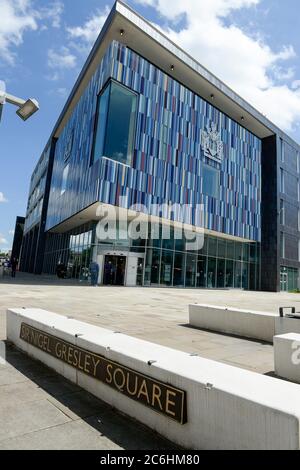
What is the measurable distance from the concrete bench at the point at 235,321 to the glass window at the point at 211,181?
2424 centimetres

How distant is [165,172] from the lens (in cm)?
2808

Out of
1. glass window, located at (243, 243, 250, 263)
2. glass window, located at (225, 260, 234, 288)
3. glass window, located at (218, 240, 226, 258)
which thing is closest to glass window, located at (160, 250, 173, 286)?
glass window, located at (218, 240, 226, 258)

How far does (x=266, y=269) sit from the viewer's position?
131 feet

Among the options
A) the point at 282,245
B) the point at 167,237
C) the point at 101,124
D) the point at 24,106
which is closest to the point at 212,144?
the point at 167,237

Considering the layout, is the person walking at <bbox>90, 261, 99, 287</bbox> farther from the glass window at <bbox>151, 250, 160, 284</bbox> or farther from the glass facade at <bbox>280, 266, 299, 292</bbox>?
the glass facade at <bbox>280, 266, 299, 292</bbox>

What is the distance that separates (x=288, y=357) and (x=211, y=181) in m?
29.7

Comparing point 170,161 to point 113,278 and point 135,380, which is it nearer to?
point 113,278

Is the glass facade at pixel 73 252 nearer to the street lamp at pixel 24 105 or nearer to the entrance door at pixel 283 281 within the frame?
the street lamp at pixel 24 105

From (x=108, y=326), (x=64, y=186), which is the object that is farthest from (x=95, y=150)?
(x=108, y=326)

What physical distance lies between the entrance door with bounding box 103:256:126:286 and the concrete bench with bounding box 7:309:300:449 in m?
22.9

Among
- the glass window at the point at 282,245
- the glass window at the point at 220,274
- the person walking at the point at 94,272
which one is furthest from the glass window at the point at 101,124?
the glass window at the point at 282,245

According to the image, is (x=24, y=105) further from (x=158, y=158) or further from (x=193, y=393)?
(x=158, y=158)

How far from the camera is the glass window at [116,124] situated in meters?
24.6
